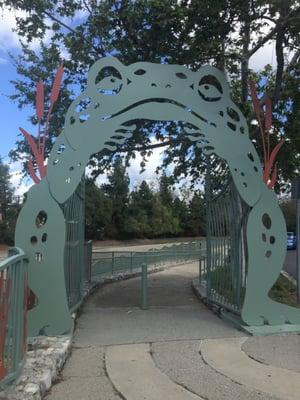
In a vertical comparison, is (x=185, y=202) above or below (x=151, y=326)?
above

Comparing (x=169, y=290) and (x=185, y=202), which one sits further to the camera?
(x=185, y=202)

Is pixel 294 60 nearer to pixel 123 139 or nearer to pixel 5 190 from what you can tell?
pixel 123 139

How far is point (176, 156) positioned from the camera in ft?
50.9

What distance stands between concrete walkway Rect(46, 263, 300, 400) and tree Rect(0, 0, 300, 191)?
6167 millimetres

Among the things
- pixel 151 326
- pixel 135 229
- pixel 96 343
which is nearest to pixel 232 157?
pixel 151 326

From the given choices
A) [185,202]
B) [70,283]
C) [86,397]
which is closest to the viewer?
[86,397]

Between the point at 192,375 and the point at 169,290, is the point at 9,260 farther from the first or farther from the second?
the point at 169,290

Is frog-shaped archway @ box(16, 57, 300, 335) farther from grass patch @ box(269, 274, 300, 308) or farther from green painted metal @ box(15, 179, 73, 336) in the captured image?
grass patch @ box(269, 274, 300, 308)

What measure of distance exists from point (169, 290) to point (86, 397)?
8869 mm

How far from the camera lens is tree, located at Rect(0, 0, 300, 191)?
11.9m

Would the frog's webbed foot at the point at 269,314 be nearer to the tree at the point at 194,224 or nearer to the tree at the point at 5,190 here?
the tree at the point at 5,190

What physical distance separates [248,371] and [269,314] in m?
2.33

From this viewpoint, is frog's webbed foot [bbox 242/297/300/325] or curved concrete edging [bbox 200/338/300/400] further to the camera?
frog's webbed foot [bbox 242/297/300/325]

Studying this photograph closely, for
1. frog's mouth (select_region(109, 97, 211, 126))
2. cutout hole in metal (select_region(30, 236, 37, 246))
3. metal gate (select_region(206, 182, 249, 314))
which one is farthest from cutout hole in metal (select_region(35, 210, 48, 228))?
metal gate (select_region(206, 182, 249, 314))
